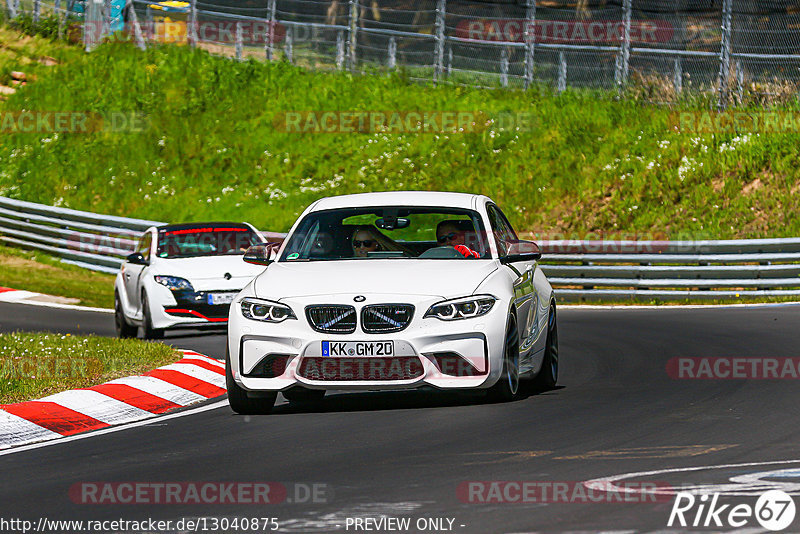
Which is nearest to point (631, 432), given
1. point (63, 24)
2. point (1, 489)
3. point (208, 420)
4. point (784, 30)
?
point (208, 420)

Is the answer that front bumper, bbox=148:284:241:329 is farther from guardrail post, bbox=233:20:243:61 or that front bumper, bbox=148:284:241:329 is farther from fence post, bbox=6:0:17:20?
fence post, bbox=6:0:17:20

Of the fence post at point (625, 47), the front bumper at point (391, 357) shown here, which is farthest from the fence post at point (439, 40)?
the front bumper at point (391, 357)

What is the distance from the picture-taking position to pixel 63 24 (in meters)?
41.6

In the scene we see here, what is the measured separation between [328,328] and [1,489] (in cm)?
286

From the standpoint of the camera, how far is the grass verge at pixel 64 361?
11166 mm

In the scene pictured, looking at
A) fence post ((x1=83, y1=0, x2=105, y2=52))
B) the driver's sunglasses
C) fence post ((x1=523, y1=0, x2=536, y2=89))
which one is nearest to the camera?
the driver's sunglasses

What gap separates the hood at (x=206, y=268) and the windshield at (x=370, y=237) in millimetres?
6319

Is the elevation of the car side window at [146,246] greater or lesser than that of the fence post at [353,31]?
lesser

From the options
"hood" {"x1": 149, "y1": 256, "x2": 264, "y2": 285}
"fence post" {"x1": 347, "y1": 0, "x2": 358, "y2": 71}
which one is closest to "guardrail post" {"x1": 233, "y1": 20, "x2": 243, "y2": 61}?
"fence post" {"x1": 347, "y1": 0, "x2": 358, "y2": 71}

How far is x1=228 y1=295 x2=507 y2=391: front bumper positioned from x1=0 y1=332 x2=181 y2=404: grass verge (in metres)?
2.10

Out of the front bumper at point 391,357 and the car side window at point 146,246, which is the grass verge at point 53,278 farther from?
the front bumper at point 391,357

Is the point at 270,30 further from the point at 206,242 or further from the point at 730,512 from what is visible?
the point at 730,512

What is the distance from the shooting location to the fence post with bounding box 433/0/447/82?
32375mm

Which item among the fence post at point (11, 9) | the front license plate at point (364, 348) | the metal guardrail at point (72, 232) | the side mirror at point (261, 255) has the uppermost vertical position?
the fence post at point (11, 9)
